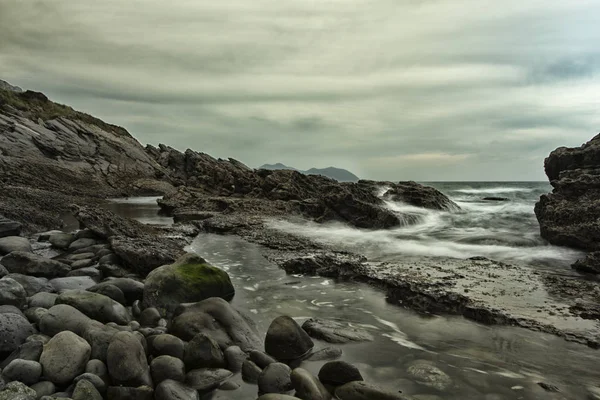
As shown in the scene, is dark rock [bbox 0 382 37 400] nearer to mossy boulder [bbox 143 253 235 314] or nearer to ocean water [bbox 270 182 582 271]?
mossy boulder [bbox 143 253 235 314]

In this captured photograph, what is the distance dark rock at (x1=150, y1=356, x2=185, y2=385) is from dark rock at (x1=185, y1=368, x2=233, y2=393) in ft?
0.35

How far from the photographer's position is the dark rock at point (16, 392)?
3.44 metres

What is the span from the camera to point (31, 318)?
5316mm

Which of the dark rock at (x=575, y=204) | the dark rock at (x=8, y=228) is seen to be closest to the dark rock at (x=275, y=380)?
the dark rock at (x=8, y=228)

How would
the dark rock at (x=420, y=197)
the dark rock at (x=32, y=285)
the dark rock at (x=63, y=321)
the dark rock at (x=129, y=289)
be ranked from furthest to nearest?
the dark rock at (x=420, y=197) → the dark rock at (x=129, y=289) → the dark rock at (x=32, y=285) → the dark rock at (x=63, y=321)

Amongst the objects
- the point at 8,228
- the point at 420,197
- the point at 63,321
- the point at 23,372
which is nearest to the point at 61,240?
the point at 8,228

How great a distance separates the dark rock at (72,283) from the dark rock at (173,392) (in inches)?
147

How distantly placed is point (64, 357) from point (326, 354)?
3.28 metres

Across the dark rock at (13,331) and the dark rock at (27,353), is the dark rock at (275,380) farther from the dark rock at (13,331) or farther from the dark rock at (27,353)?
the dark rock at (13,331)

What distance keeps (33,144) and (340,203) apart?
1198 inches

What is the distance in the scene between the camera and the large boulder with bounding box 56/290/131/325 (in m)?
5.70

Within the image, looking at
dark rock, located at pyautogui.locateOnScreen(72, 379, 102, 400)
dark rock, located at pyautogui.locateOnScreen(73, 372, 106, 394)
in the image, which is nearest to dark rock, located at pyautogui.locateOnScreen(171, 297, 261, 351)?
dark rock, located at pyautogui.locateOnScreen(73, 372, 106, 394)

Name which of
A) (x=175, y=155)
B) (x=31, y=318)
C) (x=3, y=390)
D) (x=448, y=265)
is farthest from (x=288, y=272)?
(x=175, y=155)

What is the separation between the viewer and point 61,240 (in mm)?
10422
